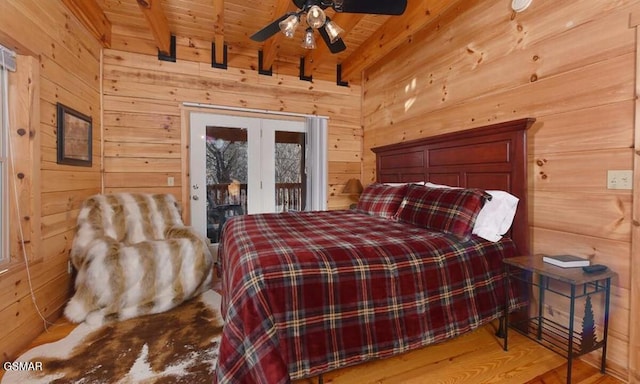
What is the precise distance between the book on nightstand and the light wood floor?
0.61 meters

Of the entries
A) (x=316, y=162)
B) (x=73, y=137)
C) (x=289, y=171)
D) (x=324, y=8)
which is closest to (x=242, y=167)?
(x=289, y=171)

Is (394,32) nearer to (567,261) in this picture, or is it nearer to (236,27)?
(236,27)

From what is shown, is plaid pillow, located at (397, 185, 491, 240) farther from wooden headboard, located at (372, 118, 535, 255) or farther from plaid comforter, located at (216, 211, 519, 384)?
wooden headboard, located at (372, 118, 535, 255)

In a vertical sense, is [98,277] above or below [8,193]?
below

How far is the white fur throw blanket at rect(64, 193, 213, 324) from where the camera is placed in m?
2.27

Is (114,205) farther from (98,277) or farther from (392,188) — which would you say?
(392,188)

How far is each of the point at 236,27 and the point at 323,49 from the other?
3.31 ft

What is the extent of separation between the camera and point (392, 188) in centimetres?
296

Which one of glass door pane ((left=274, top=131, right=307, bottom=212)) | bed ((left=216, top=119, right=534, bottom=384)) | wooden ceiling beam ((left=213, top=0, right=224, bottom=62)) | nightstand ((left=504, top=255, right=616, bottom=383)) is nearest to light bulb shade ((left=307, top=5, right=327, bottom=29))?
wooden ceiling beam ((left=213, top=0, right=224, bottom=62))

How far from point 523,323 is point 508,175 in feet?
3.50

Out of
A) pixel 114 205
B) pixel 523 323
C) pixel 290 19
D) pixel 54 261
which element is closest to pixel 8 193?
pixel 54 261

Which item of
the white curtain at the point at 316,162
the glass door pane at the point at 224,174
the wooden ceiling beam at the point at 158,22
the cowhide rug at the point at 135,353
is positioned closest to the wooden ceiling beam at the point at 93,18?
the wooden ceiling beam at the point at 158,22

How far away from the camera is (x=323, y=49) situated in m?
3.47

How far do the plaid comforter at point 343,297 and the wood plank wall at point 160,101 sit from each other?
214cm
